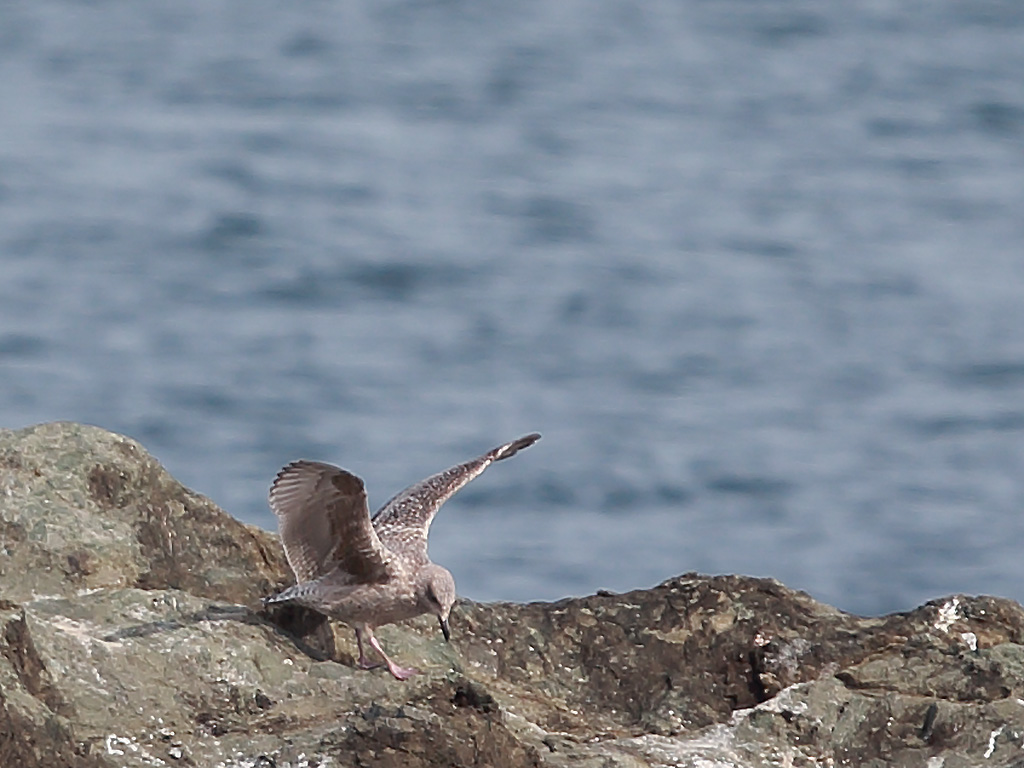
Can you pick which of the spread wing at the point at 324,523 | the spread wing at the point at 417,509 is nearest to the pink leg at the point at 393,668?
the spread wing at the point at 324,523

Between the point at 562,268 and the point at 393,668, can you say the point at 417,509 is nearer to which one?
the point at 393,668

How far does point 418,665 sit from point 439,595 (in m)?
0.30

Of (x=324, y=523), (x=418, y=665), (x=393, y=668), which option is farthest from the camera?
(x=324, y=523)

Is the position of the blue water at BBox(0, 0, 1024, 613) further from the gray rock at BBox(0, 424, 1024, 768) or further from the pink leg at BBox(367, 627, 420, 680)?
the gray rock at BBox(0, 424, 1024, 768)

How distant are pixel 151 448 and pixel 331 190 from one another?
856cm

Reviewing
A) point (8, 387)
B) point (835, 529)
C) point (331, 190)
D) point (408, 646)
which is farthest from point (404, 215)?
point (408, 646)

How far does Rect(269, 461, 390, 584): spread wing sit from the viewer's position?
24.5 ft

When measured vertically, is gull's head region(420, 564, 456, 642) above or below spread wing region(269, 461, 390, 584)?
below

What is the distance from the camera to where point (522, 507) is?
20.3m

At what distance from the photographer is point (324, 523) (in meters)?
7.70

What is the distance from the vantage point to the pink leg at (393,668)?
6.75m

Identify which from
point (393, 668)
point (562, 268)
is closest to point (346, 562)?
point (393, 668)

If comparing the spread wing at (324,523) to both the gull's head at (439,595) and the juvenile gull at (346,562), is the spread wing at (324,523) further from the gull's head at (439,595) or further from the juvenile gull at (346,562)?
the gull's head at (439,595)

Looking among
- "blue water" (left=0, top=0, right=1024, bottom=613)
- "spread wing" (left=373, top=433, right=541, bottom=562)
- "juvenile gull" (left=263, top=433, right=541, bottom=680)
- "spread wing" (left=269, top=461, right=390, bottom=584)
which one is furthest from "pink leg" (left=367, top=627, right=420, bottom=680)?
"blue water" (left=0, top=0, right=1024, bottom=613)
